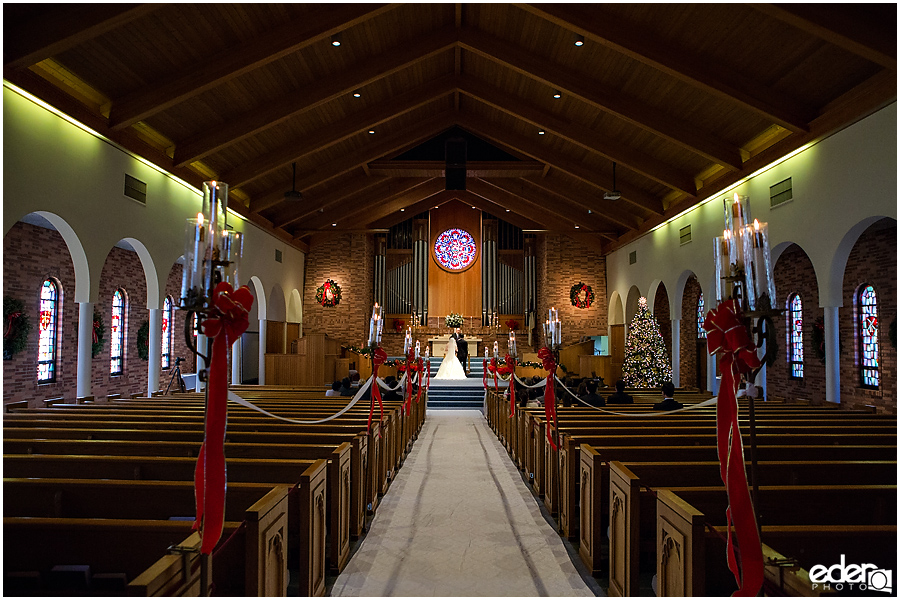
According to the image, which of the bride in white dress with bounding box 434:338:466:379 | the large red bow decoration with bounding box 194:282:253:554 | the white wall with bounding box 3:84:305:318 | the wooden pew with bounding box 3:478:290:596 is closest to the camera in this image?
the large red bow decoration with bounding box 194:282:253:554

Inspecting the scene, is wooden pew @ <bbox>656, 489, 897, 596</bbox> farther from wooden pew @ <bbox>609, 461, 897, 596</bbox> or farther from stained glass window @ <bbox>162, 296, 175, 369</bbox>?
stained glass window @ <bbox>162, 296, 175, 369</bbox>

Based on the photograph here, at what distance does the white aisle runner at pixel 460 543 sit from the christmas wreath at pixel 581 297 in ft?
37.8

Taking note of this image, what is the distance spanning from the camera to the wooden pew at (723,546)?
217 centimetres

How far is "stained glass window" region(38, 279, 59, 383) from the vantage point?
31.5ft

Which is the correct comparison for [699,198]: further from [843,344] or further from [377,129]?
[377,129]

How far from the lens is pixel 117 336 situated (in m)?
12.0

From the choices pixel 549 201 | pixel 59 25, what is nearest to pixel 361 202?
pixel 549 201

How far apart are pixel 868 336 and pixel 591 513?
769 cm

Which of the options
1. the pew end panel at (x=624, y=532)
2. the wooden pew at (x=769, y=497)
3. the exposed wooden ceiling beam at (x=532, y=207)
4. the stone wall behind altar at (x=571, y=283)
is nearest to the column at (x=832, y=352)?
the wooden pew at (x=769, y=497)

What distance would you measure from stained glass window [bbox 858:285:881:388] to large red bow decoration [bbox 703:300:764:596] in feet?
27.3

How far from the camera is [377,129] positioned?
40.4 feet

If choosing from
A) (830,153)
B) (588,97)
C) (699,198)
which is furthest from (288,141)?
(830,153)

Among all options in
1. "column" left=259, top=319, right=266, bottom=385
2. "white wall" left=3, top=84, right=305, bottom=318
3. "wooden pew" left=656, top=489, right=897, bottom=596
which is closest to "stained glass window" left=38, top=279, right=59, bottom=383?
"white wall" left=3, top=84, right=305, bottom=318

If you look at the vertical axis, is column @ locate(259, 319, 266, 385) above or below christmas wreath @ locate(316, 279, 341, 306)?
below
